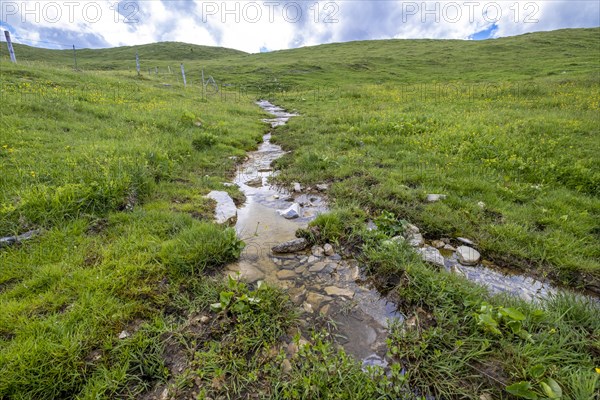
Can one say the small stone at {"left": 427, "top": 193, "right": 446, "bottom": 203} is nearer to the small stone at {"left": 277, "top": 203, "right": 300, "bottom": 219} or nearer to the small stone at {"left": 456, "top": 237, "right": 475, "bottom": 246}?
the small stone at {"left": 456, "top": 237, "right": 475, "bottom": 246}

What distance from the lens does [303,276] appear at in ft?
14.3

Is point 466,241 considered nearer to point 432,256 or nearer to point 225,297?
point 432,256

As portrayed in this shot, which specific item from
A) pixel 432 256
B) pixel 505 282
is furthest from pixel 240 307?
pixel 505 282

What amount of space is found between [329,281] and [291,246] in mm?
1026

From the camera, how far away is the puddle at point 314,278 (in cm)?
335

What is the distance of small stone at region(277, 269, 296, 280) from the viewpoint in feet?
14.2

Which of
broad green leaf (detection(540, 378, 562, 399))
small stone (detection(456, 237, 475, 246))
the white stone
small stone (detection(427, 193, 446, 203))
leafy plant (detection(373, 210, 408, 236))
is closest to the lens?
broad green leaf (detection(540, 378, 562, 399))

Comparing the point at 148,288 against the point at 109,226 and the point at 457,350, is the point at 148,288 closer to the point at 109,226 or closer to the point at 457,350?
the point at 109,226

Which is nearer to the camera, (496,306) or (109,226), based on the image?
(496,306)

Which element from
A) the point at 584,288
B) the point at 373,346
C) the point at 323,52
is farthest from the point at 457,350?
the point at 323,52

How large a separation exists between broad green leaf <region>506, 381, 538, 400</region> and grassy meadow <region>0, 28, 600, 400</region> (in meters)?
0.01

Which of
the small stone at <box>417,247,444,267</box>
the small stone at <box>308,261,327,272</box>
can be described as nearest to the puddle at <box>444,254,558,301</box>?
the small stone at <box>417,247,444,267</box>

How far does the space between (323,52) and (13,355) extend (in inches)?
4072

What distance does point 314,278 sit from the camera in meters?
4.30
